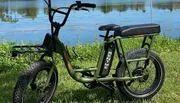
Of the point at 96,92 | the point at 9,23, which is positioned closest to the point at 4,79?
the point at 96,92

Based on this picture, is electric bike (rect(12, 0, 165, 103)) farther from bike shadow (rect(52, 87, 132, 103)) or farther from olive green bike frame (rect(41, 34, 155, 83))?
bike shadow (rect(52, 87, 132, 103))

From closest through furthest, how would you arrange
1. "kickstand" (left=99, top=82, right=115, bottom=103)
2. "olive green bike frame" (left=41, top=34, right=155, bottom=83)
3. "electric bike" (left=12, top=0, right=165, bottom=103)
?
"electric bike" (left=12, top=0, right=165, bottom=103) < "olive green bike frame" (left=41, top=34, right=155, bottom=83) < "kickstand" (left=99, top=82, right=115, bottom=103)

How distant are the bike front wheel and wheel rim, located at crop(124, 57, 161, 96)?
0.92 metres

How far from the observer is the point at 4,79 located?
18.6ft

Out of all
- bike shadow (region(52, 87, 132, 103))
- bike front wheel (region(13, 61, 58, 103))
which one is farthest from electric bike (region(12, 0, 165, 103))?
bike shadow (region(52, 87, 132, 103))

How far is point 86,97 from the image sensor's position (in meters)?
4.45

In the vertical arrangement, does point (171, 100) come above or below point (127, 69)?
below

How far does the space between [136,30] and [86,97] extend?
3.51 feet

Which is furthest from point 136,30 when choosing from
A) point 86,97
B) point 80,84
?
point 80,84

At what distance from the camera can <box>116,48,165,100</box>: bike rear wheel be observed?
4184mm

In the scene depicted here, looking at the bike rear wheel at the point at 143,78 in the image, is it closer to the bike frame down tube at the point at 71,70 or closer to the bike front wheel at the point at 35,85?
the bike frame down tube at the point at 71,70

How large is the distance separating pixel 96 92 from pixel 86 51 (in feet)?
10.1

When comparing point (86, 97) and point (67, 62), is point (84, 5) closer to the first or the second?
point (67, 62)

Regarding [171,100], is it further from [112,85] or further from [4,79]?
[4,79]
